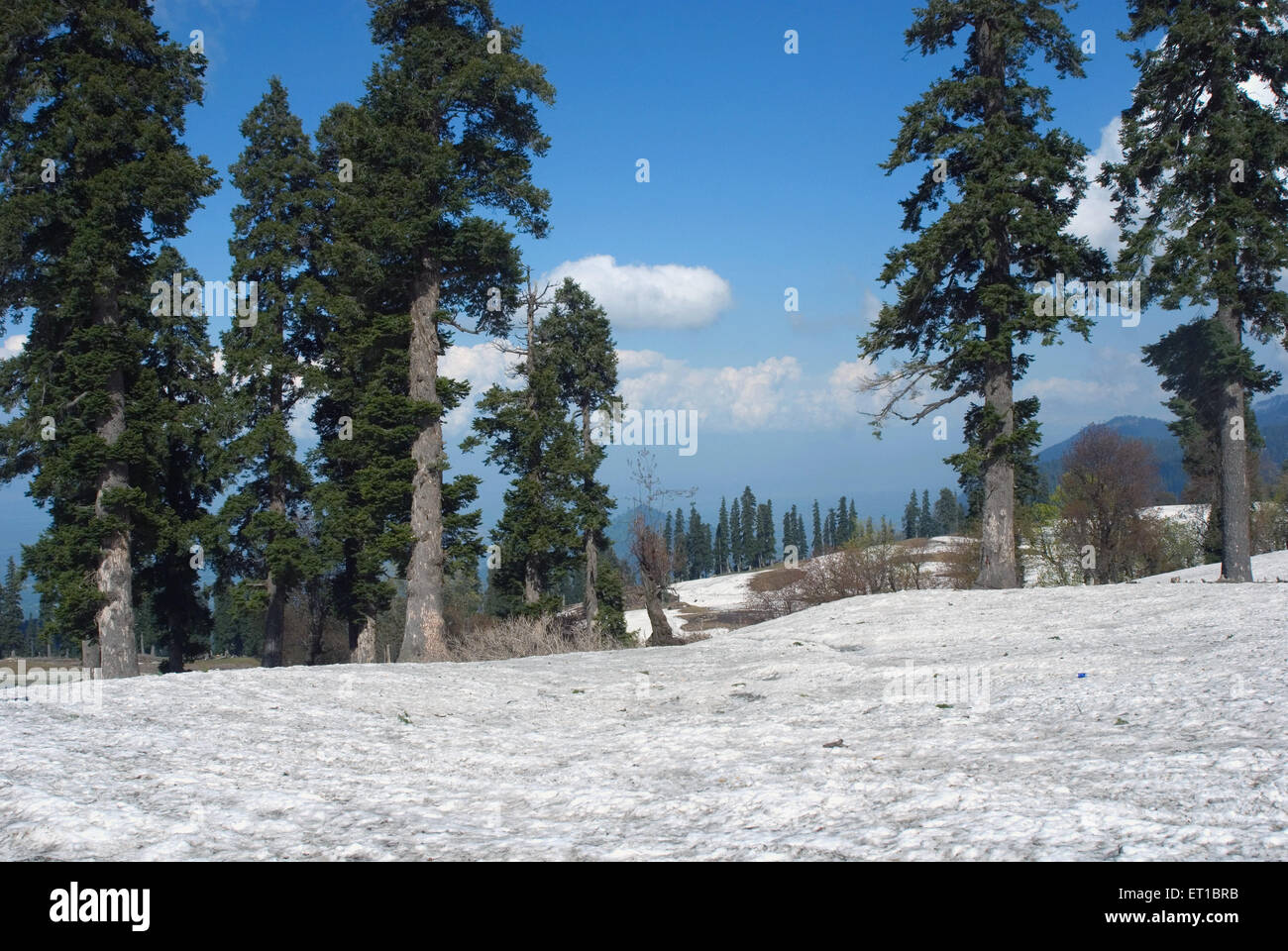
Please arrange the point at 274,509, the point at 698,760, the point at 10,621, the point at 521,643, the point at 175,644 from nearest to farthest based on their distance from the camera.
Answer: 1. the point at 698,760
2. the point at 521,643
3. the point at 274,509
4. the point at 175,644
5. the point at 10,621

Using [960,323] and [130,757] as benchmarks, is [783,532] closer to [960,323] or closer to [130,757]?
[960,323]

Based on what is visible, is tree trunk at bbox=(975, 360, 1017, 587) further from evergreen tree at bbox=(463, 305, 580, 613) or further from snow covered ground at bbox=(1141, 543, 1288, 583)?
evergreen tree at bbox=(463, 305, 580, 613)

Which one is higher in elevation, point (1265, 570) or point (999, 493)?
point (999, 493)

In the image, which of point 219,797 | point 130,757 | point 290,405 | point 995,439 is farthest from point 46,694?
point 290,405

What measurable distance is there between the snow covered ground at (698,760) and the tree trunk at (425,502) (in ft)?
30.6

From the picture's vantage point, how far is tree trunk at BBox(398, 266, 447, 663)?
19953 millimetres

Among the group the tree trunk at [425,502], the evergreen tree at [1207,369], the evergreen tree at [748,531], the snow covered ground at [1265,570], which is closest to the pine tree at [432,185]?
the tree trunk at [425,502]

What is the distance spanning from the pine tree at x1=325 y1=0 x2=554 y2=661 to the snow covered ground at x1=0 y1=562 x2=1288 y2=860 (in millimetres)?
9785

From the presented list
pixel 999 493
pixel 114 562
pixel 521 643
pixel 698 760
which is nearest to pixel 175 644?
pixel 114 562

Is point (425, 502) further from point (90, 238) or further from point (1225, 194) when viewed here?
point (1225, 194)

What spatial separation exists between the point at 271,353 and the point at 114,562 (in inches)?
305

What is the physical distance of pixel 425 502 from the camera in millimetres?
20000

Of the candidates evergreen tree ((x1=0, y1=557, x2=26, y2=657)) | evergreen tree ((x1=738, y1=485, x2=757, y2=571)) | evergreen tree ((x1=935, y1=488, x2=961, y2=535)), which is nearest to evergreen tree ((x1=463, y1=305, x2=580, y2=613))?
evergreen tree ((x1=0, y1=557, x2=26, y2=657))

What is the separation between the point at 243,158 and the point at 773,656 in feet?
77.3
